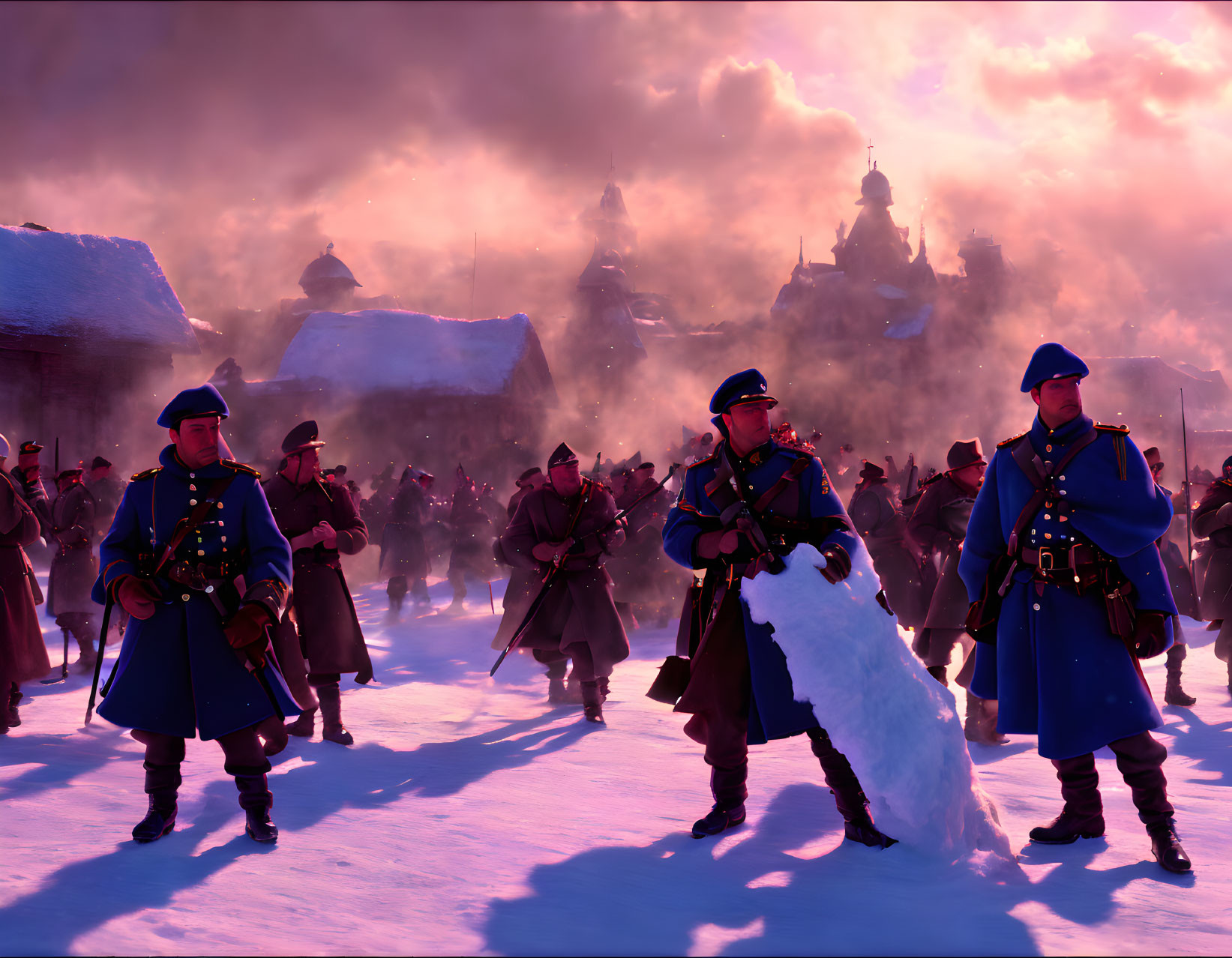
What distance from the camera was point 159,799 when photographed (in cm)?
414

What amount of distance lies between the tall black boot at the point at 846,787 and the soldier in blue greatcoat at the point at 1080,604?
2.18 ft

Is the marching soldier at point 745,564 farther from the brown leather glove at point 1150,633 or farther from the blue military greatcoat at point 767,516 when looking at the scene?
the brown leather glove at point 1150,633

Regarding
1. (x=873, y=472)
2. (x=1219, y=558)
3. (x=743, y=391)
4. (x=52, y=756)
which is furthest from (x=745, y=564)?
(x=873, y=472)

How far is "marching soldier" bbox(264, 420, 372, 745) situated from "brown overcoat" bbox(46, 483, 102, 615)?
3.45m

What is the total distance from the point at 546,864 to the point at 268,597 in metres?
1.56

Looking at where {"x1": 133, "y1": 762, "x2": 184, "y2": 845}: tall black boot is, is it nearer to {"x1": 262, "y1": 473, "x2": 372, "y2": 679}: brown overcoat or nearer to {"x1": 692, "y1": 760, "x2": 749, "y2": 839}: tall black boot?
{"x1": 262, "y1": 473, "x2": 372, "y2": 679}: brown overcoat

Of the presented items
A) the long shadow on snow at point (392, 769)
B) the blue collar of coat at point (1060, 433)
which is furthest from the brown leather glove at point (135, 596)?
the blue collar of coat at point (1060, 433)

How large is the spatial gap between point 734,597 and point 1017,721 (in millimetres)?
1240

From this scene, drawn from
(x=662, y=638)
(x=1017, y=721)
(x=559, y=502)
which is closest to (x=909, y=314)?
(x=662, y=638)

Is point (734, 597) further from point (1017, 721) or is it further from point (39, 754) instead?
point (39, 754)

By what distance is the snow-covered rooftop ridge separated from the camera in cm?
2884

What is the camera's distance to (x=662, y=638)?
1162cm

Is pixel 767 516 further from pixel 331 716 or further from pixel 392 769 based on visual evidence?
pixel 331 716

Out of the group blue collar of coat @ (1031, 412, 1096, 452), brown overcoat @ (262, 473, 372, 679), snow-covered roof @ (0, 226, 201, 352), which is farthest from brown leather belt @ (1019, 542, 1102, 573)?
snow-covered roof @ (0, 226, 201, 352)
